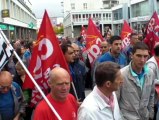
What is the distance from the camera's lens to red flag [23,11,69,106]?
4129 mm

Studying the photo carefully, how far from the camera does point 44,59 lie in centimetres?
415

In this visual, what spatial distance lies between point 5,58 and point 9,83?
1.18ft

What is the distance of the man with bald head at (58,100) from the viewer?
307 cm

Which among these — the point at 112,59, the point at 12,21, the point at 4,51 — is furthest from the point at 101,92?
the point at 12,21

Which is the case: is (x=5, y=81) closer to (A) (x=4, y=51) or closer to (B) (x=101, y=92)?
(A) (x=4, y=51)

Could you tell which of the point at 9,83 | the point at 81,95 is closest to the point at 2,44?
the point at 9,83

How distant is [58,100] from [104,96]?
1.41ft

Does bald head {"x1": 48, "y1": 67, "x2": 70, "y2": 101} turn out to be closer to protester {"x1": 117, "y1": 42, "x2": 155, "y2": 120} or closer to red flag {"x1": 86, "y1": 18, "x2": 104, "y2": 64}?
protester {"x1": 117, "y1": 42, "x2": 155, "y2": 120}

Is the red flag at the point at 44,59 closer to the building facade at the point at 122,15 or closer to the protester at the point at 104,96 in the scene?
the protester at the point at 104,96

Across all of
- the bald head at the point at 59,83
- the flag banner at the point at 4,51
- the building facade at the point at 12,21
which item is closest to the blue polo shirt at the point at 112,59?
the flag banner at the point at 4,51

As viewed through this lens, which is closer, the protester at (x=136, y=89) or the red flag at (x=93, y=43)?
the protester at (x=136, y=89)

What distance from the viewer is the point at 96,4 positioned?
106 m

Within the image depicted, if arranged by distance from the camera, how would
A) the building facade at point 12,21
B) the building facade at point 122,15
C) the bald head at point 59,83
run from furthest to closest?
the building facade at point 122,15, the building facade at point 12,21, the bald head at point 59,83

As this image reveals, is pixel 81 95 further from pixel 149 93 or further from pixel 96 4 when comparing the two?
pixel 96 4
